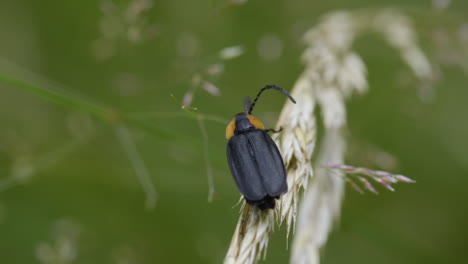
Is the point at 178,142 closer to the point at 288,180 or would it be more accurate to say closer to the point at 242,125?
the point at 242,125

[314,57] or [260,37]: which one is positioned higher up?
[260,37]

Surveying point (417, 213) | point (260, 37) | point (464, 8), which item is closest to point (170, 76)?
point (260, 37)

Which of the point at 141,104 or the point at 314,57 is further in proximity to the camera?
the point at 141,104

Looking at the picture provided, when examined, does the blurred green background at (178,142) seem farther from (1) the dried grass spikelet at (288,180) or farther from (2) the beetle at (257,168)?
(2) the beetle at (257,168)

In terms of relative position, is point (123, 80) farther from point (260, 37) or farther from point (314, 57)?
point (314, 57)

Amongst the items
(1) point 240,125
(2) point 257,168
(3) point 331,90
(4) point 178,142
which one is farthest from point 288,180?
(4) point 178,142

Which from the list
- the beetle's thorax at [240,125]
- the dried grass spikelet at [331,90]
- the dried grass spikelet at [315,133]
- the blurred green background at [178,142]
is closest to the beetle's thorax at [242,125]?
the beetle's thorax at [240,125]

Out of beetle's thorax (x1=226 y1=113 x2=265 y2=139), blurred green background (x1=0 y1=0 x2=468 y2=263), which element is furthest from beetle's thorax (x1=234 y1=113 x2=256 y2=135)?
blurred green background (x1=0 y1=0 x2=468 y2=263)
